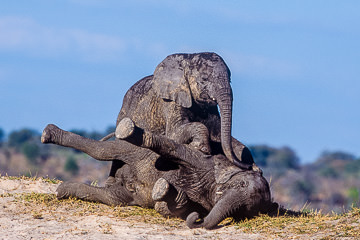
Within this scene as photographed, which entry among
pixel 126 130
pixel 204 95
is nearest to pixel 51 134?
pixel 126 130

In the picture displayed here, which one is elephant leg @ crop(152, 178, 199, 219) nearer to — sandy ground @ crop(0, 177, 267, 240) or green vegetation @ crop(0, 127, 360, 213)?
sandy ground @ crop(0, 177, 267, 240)

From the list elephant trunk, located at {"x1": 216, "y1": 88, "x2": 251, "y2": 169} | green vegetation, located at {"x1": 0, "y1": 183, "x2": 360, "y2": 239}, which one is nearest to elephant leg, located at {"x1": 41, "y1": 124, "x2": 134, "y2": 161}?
green vegetation, located at {"x1": 0, "y1": 183, "x2": 360, "y2": 239}

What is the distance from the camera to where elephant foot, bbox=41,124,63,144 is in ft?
31.2

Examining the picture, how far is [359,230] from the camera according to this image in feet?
26.3

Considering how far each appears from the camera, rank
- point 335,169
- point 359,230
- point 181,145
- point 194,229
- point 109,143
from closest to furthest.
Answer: point 359,230 < point 194,229 < point 181,145 < point 109,143 < point 335,169

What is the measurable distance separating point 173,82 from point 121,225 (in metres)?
2.52

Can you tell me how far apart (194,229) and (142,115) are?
2308 millimetres

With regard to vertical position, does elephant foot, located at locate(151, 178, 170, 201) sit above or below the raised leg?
below

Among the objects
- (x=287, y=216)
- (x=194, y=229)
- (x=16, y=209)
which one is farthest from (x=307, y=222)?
(x=16, y=209)

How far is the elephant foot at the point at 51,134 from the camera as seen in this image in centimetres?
952

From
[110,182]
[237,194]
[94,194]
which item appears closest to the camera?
[237,194]

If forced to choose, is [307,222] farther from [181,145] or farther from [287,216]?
[181,145]

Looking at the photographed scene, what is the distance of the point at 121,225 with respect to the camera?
8.50 m

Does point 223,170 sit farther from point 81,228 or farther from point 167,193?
point 81,228
